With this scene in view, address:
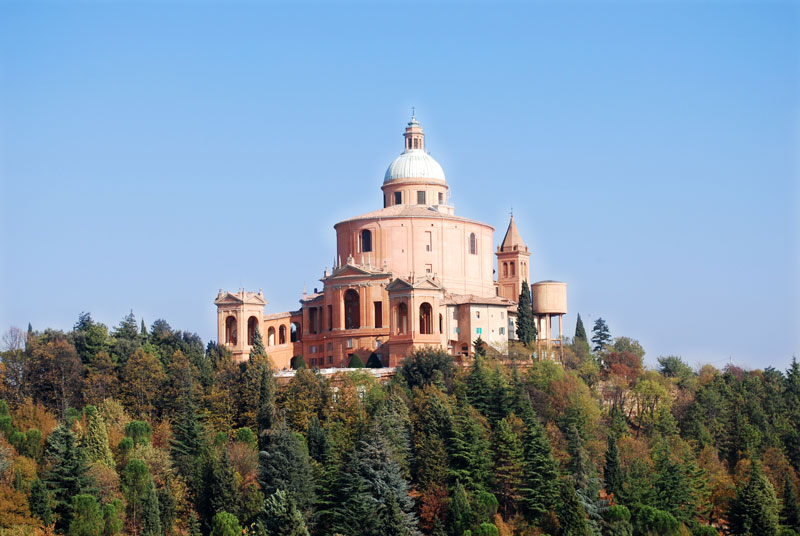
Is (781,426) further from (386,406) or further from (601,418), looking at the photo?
(386,406)

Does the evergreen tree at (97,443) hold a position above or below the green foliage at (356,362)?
below

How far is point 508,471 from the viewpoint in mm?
72312

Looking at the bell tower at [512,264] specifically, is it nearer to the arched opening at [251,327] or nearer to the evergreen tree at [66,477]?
the arched opening at [251,327]

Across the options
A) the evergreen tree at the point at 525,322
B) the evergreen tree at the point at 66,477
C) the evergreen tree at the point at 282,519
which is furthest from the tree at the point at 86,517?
the evergreen tree at the point at 525,322

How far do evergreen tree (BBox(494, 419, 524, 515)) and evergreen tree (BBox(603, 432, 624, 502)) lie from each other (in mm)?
4216

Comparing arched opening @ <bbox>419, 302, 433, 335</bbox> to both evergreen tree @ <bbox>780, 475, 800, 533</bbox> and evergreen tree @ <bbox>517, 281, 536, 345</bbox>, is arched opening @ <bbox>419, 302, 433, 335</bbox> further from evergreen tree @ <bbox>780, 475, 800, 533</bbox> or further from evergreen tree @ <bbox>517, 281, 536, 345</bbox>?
evergreen tree @ <bbox>780, 475, 800, 533</bbox>

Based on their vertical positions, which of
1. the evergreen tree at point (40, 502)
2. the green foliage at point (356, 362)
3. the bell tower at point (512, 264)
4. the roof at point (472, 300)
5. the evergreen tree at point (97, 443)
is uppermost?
the bell tower at point (512, 264)

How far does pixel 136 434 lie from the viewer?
7575 centimetres

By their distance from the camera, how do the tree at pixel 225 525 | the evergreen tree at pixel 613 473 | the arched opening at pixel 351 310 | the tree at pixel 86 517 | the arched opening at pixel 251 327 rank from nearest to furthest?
the tree at pixel 86 517 < the tree at pixel 225 525 < the evergreen tree at pixel 613 473 < the arched opening at pixel 351 310 < the arched opening at pixel 251 327

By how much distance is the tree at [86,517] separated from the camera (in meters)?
65.2

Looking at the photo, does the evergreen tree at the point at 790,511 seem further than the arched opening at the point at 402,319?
No

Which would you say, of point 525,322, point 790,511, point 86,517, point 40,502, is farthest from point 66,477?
point 790,511

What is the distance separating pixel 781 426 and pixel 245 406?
29.4m

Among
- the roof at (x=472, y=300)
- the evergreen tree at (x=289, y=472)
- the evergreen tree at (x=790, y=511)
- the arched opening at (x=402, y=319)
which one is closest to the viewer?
the evergreen tree at (x=289, y=472)
